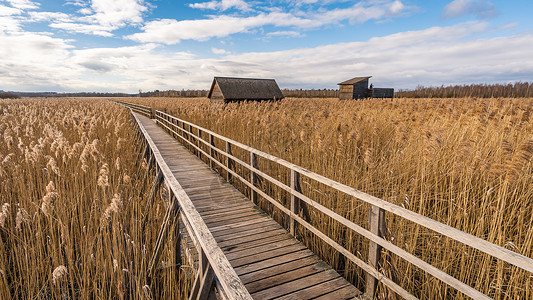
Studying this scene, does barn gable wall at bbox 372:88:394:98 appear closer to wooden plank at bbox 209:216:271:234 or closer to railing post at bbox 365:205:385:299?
wooden plank at bbox 209:216:271:234

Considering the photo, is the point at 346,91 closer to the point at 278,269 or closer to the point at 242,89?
the point at 242,89

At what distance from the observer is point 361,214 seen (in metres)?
3.98

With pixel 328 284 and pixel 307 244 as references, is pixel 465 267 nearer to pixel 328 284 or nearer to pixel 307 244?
pixel 328 284

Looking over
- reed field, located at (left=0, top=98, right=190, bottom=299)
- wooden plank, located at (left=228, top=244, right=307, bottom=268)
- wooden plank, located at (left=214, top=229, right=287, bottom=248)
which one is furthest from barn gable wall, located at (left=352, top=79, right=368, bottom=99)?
wooden plank, located at (left=228, top=244, right=307, bottom=268)

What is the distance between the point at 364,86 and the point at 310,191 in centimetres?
2770

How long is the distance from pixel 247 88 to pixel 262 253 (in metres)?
21.1

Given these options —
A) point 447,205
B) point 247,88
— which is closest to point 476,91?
point 247,88

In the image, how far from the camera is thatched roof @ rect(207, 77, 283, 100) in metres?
22.3

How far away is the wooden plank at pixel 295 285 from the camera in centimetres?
290

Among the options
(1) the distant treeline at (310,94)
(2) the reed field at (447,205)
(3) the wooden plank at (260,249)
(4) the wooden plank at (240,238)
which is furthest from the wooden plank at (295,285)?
(1) the distant treeline at (310,94)

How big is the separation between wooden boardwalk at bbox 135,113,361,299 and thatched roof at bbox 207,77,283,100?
16.9 meters

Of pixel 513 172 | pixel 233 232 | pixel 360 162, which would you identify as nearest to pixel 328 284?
pixel 233 232

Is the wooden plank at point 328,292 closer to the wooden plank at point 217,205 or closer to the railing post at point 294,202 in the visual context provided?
the railing post at point 294,202

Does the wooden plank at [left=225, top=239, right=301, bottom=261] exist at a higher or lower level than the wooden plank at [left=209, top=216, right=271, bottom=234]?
lower
